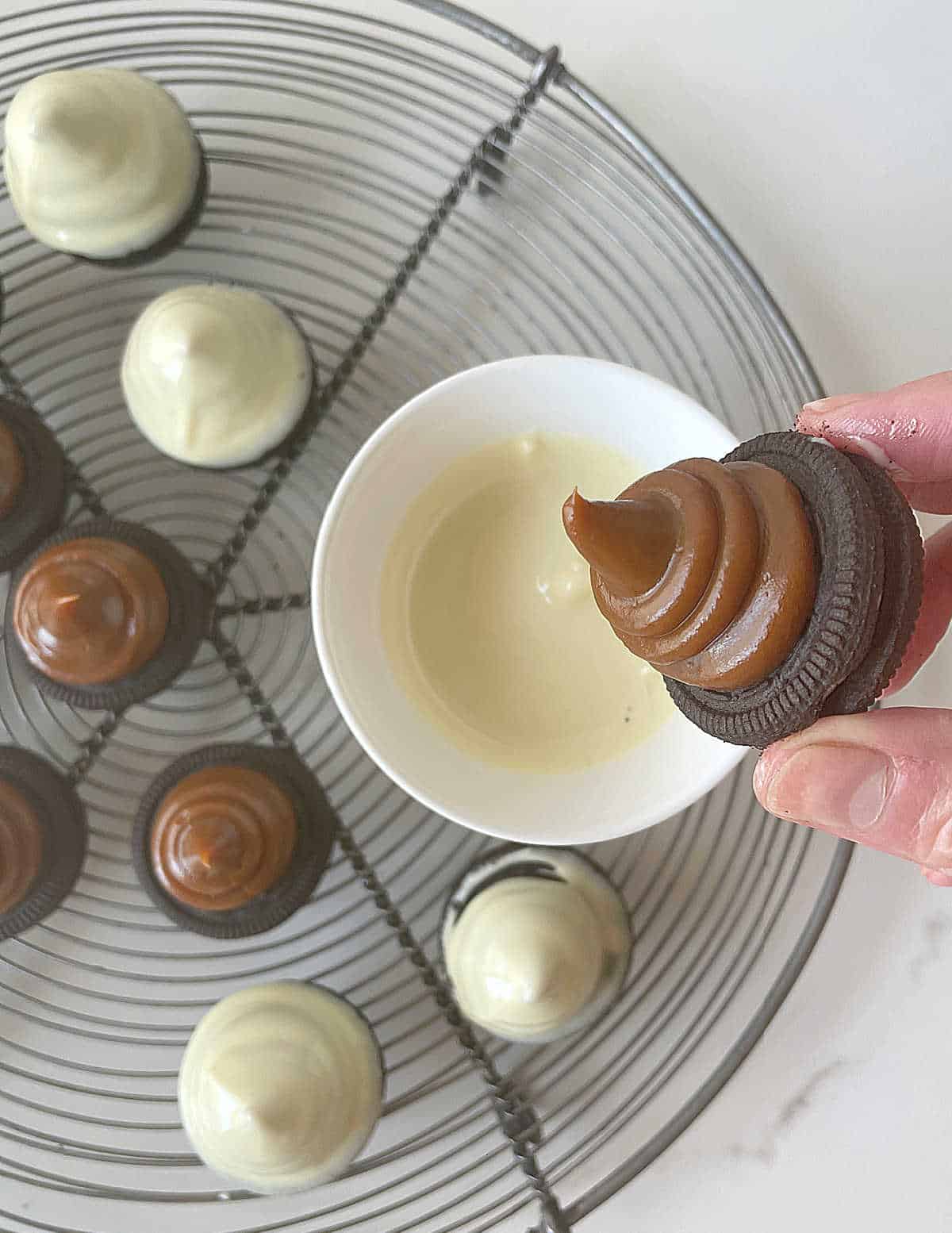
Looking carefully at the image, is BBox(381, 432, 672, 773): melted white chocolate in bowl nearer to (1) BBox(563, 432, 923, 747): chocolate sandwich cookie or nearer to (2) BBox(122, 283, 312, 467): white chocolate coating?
(2) BBox(122, 283, 312, 467): white chocolate coating

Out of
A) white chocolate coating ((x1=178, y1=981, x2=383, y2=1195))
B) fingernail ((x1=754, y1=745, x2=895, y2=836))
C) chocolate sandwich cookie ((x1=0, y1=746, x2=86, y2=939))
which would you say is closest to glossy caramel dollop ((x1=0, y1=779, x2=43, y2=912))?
chocolate sandwich cookie ((x1=0, y1=746, x2=86, y2=939))

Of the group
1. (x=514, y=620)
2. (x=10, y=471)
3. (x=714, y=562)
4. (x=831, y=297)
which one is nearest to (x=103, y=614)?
(x=10, y=471)

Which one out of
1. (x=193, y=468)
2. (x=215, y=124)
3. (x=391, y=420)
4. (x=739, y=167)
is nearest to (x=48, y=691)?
(x=193, y=468)

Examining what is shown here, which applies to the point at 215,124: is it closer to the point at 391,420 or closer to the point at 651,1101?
the point at 391,420

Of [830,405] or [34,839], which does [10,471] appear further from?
[830,405]

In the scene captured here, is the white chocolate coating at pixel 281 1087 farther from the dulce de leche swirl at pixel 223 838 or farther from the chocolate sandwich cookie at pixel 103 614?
the chocolate sandwich cookie at pixel 103 614

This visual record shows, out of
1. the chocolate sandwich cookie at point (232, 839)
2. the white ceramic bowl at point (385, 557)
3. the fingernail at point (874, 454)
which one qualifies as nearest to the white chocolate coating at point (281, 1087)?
the chocolate sandwich cookie at point (232, 839)
